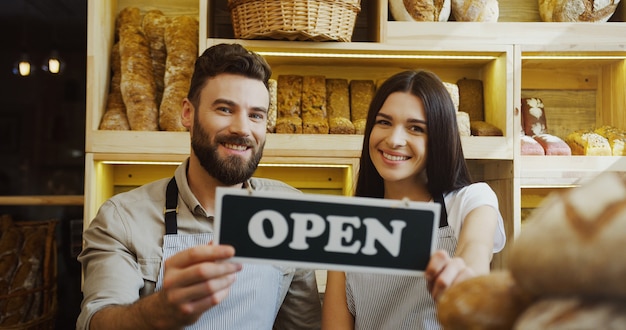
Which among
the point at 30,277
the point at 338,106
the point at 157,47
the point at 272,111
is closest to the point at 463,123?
the point at 338,106

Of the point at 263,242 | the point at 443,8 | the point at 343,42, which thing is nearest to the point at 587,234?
the point at 263,242

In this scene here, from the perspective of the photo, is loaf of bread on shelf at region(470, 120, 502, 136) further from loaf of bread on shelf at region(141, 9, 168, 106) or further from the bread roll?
loaf of bread on shelf at region(141, 9, 168, 106)

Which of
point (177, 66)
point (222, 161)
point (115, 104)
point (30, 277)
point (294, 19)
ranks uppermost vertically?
point (294, 19)

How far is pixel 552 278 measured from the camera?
31 centimetres

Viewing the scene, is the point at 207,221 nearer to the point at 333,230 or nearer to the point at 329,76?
the point at 333,230

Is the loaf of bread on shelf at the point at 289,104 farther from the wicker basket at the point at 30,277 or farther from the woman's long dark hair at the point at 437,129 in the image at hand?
the wicker basket at the point at 30,277

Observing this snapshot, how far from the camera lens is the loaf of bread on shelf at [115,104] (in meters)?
2.23

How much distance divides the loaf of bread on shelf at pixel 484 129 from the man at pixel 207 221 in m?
1.02

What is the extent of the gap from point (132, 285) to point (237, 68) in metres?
0.64

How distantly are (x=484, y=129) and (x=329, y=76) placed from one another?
732 mm

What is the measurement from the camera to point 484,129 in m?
2.31

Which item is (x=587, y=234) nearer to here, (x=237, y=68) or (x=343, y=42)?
(x=237, y=68)

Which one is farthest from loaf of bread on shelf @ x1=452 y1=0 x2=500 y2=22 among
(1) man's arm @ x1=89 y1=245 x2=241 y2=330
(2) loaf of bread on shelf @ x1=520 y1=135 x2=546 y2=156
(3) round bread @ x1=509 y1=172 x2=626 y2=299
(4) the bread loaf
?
(3) round bread @ x1=509 y1=172 x2=626 y2=299

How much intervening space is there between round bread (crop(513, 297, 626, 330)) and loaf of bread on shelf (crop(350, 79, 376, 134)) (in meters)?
2.04
